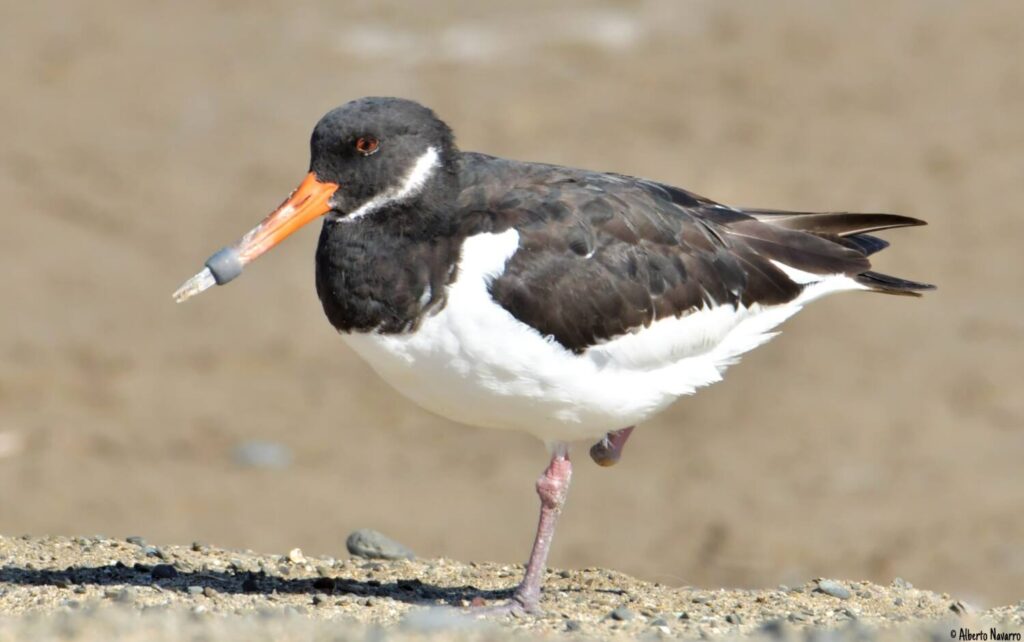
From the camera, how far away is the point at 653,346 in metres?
7.52

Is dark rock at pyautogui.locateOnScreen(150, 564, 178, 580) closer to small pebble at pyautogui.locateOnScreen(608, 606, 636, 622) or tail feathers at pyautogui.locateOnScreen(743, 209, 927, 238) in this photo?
small pebble at pyautogui.locateOnScreen(608, 606, 636, 622)

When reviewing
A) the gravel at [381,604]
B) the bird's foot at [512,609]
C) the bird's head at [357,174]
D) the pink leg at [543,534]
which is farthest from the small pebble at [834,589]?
the bird's head at [357,174]

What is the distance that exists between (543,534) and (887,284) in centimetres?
236

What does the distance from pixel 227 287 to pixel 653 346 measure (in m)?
8.85

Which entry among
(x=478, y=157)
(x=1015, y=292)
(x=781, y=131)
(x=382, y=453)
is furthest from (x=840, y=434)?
(x=478, y=157)

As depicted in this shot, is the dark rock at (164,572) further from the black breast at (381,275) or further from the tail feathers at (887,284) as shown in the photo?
the tail feathers at (887,284)

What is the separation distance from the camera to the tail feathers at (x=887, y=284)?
829 cm

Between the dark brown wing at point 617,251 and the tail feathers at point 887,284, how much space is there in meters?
0.07

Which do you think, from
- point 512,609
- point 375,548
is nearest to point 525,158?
point 375,548

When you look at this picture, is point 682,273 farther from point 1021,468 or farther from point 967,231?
point 967,231

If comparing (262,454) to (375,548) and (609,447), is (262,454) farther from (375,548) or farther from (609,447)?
(609,447)

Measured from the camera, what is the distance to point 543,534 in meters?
7.59

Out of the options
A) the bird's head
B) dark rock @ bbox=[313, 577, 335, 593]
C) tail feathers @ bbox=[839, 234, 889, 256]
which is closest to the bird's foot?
dark rock @ bbox=[313, 577, 335, 593]

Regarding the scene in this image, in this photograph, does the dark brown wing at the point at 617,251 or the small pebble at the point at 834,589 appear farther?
the small pebble at the point at 834,589
